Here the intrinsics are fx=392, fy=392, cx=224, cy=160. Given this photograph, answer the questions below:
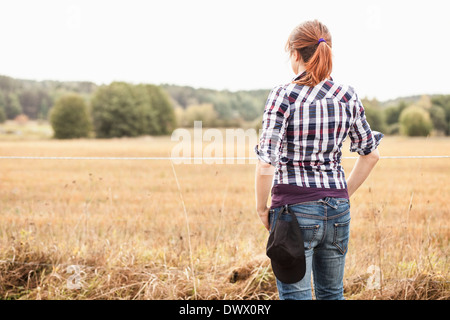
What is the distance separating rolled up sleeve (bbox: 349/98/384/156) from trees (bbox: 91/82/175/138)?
250ft

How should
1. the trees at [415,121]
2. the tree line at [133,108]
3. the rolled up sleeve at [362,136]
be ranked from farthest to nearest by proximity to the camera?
the tree line at [133,108] < the trees at [415,121] < the rolled up sleeve at [362,136]

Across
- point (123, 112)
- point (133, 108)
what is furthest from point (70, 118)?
point (133, 108)

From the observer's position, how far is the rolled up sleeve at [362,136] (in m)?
1.71

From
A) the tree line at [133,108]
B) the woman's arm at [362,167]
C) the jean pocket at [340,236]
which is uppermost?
the tree line at [133,108]

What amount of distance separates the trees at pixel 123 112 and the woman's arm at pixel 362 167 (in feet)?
249

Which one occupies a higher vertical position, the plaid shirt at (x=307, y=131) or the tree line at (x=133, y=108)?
the tree line at (x=133, y=108)

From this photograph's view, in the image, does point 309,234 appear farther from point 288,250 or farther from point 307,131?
point 307,131

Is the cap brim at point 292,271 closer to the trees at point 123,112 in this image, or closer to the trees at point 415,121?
the trees at point 415,121

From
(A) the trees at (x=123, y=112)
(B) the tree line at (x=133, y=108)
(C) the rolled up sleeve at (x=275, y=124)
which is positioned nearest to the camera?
(C) the rolled up sleeve at (x=275, y=124)

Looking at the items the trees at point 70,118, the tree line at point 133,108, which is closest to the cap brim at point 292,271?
the tree line at point 133,108

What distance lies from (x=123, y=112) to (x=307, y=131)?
78036 mm

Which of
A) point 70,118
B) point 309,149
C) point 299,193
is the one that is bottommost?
point 299,193

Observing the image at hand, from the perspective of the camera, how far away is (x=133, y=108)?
7762cm

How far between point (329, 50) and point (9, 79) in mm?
84319
